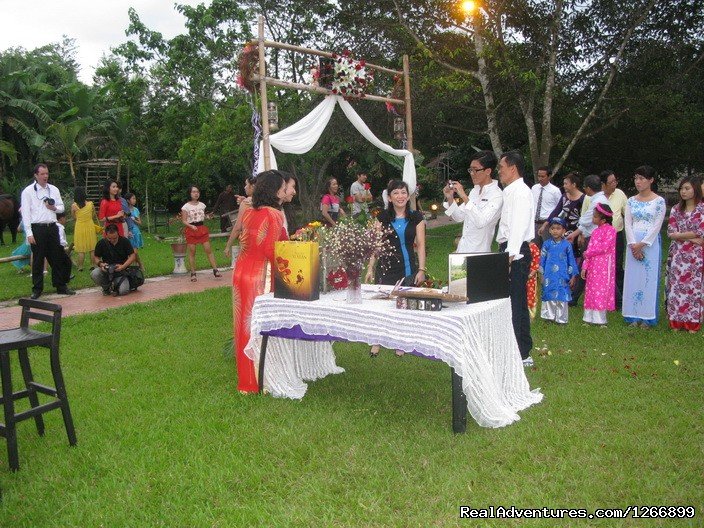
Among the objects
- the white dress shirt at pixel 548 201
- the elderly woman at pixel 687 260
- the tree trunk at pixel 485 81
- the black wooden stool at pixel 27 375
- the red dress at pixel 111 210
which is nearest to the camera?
the black wooden stool at pixel 27 375

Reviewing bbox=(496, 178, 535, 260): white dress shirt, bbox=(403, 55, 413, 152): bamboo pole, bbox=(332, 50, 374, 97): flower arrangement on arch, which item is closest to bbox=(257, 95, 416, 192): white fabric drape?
bbox=(332, 50, 374, 97): flower arrangement on arch

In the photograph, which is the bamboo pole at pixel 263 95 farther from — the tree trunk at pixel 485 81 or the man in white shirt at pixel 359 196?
the tree trunk at pixel 485 81

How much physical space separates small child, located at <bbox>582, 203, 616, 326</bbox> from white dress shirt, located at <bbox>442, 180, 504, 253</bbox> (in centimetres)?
250

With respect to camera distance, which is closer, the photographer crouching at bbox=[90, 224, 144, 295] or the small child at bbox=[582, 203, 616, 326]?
the small child at bbox=[582, 203, 616, 326]

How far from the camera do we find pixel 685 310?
7270 millimetres

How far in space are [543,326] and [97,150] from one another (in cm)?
2529

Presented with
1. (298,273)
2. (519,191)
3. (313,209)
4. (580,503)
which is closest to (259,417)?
(298,273)

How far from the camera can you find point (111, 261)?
33.8 ft

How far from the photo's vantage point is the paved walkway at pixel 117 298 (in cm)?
891

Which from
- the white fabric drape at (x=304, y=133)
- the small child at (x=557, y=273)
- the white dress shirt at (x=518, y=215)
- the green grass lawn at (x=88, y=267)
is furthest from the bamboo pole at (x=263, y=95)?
the green grass lawn at (x=88, y=267)

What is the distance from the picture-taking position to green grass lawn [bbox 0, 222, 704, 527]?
3480mm

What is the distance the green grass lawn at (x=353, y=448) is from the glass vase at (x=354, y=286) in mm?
882

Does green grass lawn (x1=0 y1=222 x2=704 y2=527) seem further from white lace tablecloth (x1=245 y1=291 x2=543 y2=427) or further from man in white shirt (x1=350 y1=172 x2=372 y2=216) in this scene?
man in white shirt (x1=350 y1=172 x2=372 y2=216)

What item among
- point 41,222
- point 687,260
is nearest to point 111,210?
point 41,222
